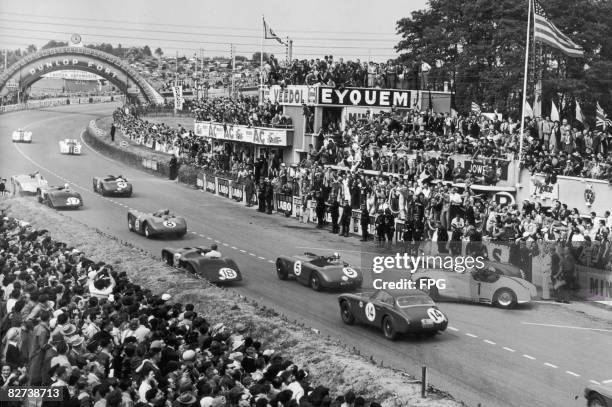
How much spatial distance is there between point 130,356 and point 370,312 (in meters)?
8.53

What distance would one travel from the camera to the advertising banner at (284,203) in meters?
39.0

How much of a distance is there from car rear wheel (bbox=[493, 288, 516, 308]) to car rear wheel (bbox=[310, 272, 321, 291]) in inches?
199

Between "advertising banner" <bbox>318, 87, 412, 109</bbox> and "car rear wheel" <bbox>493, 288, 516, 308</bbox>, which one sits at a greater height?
"advertising banner" <bbox>318, 87, 412, 109</bbox>

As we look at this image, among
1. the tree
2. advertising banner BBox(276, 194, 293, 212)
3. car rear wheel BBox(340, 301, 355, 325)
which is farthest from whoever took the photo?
the tree

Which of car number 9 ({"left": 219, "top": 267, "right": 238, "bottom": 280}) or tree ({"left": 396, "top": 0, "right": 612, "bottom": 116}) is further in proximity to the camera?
tree ({"left": 396, "top": 0, "right": 612, "bottom": 116})

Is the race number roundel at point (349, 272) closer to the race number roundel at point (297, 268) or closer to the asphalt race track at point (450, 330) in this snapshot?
the asphalt race track at point (450, 330)

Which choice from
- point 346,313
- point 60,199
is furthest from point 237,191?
point 346,313

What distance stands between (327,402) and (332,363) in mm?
5506

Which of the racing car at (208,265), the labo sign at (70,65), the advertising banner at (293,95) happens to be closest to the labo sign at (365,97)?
the advertising banner at (293,95)

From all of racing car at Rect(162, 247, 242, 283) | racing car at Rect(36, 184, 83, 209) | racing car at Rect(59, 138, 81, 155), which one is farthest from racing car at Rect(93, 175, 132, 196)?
racing car at Rect(59, 138, 81, 155)

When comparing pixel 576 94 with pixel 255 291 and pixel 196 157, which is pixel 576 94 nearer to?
pixel 196 157

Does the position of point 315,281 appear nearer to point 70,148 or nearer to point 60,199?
point 60,199

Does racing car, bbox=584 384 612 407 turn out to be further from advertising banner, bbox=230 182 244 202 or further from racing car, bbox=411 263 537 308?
advertising banner, bbox=230 182 244 202

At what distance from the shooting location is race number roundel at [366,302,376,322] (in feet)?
66.9
